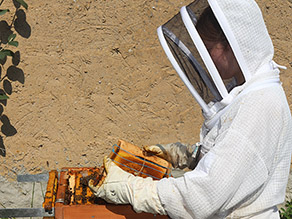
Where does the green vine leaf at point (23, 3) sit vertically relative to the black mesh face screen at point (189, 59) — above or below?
above

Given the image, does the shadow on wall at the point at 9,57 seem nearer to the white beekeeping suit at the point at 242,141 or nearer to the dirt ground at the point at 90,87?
the dirt ground at the point at 90,87

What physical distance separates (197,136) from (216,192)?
1789mm

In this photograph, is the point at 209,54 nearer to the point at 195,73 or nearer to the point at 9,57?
the point at 195,73

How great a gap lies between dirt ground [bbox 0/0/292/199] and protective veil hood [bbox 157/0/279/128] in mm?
1131

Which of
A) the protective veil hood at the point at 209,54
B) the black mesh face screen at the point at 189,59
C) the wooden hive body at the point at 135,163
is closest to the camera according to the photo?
the protective veil hood at the point at 209,54

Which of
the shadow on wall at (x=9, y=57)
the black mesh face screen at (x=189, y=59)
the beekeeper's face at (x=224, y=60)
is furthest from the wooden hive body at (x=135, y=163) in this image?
the shadow on wall at (x=9, y=57)

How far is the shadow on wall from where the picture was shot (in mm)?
2949

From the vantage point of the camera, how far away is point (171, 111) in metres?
3.35

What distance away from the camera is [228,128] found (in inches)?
66.7

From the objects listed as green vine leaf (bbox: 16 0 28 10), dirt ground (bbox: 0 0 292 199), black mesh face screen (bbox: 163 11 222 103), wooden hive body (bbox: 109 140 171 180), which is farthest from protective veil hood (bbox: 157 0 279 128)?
green vine leaf (bbox: 16 0 28 10)

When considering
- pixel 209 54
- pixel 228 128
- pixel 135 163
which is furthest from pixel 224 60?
pixel 135 163

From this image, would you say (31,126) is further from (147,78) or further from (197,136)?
(197,136)

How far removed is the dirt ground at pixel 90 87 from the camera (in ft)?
10.0

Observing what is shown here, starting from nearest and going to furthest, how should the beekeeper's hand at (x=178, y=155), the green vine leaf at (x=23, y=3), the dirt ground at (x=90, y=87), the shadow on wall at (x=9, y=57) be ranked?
the beekeeper's hand at (x=178, y=155) < the green vine leaf at (x=23, y=3) < the shadow on wall at (x=9, y=57) < the dirt ground at (x=90, y=87)
